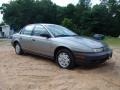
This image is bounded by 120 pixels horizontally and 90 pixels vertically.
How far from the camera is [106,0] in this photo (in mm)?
41562

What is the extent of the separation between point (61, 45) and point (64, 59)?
464 mm

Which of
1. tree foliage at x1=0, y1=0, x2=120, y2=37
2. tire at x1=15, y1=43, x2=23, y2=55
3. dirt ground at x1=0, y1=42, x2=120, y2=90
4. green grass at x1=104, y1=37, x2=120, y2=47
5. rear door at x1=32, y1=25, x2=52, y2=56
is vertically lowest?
dirt ground at x1=0, y1=42, x2=120, y2=90

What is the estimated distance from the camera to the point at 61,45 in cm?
A: 750

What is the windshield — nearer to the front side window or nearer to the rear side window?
the front side window

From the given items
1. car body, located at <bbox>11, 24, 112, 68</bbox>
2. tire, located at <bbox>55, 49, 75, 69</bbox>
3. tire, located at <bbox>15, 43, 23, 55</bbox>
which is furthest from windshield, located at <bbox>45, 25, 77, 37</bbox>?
tire, located at <bbox>15, 43, 23, 55</bbox>

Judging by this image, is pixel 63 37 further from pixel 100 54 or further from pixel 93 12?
pixel 93 12

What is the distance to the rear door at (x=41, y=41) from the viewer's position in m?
8.02

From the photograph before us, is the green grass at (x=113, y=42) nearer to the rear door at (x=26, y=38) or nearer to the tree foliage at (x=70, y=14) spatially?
the rear door at (x=26, y=38)

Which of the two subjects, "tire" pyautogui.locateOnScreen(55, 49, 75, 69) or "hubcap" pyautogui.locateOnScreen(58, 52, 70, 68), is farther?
"hubcap" pyautogui.locateOnScreen(58, 52, 70, 68)

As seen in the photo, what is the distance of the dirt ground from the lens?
19.1 ft

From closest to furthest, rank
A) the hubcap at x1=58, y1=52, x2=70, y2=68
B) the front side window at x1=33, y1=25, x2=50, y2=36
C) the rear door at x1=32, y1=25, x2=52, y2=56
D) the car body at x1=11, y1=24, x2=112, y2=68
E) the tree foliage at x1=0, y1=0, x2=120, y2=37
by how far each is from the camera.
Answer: the car body at x1=11, y1=24, x2=112, y2=68 < the hubcap at x1=58, y1=52, x2=70, y2=68 < the rear door at x1=32, y1=25, x2=52, y2=56 < the front side window at x1=33, y1=25, x2=50, y2=36 < the tree foliage at x1=0, y1=0, x2=120, y2=37

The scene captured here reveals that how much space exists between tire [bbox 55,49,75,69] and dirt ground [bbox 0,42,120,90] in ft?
0.56

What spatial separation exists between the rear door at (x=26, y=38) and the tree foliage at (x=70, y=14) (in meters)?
25.8

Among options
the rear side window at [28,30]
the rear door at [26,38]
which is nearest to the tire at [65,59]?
the rear door at [26,38]
